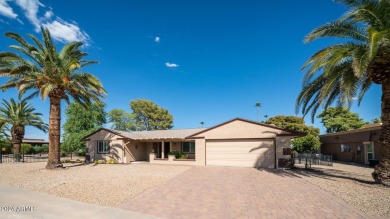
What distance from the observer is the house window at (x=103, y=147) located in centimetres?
2739

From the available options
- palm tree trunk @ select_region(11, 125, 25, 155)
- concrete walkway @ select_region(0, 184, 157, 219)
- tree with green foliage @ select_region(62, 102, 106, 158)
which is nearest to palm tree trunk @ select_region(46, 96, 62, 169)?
concrete walkway @ select_region(0, 184, 157, 219)

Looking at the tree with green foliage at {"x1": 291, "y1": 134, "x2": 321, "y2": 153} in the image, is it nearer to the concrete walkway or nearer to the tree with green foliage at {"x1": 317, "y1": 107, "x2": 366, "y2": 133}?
the tree with green foliage at {"x1": 317, "y1": 107, "x2": 366, "y2": 133}

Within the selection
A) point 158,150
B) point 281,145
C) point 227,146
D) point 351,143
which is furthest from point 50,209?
point 351,143

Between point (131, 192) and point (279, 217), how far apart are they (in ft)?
21.3

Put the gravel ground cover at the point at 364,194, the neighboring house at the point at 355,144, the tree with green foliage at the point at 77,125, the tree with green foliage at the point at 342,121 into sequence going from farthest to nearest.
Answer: the tree with green foliage at the point at 342,121 → the tree with green foliage at the point at 77,125 → the neighboring house at the point at 355,144 → the gravel ground cover at the point at 364,194

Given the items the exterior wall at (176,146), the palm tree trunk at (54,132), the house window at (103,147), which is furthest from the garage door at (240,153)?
the palm tree trunk at (54,132)

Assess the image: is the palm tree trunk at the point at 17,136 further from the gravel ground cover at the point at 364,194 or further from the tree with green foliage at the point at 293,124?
the tree with green foliage at the point at 293,124

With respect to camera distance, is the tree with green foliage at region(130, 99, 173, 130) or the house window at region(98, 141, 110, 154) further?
the tree with green foliage at region(130, 99, 173, 130)

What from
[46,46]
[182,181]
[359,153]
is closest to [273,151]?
[182,181]

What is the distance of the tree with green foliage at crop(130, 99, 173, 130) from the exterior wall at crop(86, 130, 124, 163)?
84.0 ft

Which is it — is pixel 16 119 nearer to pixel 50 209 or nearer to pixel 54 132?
pixel 54 132

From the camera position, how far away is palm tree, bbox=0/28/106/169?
18.0 metres

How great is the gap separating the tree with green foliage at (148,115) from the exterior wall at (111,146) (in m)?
25.6

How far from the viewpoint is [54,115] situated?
19641mm
